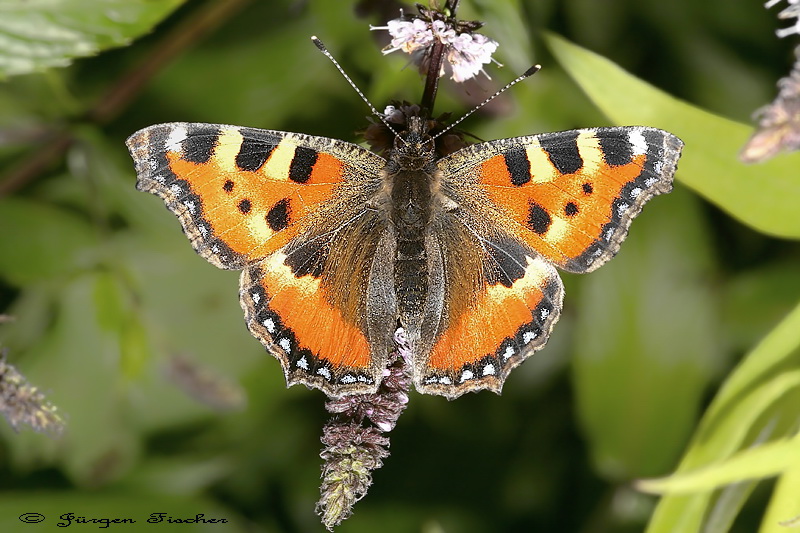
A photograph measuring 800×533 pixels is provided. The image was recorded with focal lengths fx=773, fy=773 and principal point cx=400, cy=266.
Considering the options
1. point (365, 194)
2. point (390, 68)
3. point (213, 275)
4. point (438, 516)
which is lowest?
point (438, 516)

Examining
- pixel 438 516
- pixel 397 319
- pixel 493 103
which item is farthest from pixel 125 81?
pixel 438 516

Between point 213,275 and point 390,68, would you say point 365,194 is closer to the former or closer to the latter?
point 390,68

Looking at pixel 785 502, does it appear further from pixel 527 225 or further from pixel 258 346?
pixel 258 346

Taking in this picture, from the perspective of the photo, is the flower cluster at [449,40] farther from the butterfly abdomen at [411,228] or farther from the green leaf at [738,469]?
the green leaf at [738,469]

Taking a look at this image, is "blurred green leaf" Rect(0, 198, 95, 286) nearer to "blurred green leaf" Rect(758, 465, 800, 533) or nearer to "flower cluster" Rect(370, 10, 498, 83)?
"flower cluster" Rect(370, 10, 498, 83)

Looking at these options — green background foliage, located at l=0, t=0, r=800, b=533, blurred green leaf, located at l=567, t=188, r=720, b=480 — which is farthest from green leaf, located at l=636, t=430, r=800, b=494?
blurred green leaf, located at l=567, t=188, r=720, b=480
